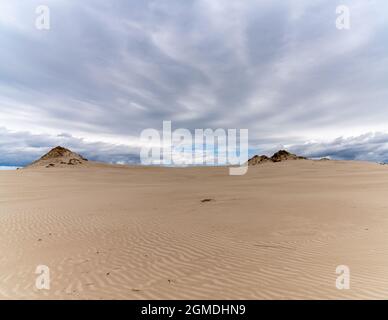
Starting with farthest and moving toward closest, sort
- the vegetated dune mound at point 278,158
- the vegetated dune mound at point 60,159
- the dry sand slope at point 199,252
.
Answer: the vegetated dune mound at point 278,158
the vegetated dune mound at point 60,159
the dry sand slope at point 199,252

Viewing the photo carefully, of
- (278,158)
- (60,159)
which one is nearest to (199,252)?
(60,159)

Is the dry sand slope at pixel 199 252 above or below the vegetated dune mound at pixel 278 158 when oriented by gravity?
below

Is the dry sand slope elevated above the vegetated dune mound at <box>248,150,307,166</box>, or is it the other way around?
the vegetated dune mound at <box>248,150,307,166</box>

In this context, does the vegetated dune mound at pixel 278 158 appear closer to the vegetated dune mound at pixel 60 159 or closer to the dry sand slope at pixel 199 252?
the vegetated dune mound at pixel 60 159

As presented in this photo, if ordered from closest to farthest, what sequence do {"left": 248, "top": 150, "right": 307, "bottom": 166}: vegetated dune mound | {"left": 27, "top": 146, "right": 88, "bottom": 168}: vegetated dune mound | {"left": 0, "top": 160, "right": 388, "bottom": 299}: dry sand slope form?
{"left": 0, "top": 160, "right": 388, "bottom": 299}: dry sand slope
{"left": 27, "top": 146, "right": 88, "bottom": 168}: vegetated dune mound
{"left": 248, "top": 150, "right": 307, "bottom": 166}: vegetated dune mound

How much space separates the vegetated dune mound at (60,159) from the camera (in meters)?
56.6

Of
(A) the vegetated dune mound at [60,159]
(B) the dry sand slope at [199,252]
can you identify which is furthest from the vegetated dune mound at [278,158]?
(B) the dry sand slope at [199,252]

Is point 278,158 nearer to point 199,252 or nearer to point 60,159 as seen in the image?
point 60,159

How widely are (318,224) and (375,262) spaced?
3929mm

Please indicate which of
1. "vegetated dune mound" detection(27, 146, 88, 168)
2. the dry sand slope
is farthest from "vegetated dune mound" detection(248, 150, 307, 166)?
the dry sand slope

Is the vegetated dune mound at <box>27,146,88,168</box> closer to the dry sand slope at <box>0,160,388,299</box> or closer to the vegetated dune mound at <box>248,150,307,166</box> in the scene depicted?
the vegetated dune mound at <box>248,150,307,166</box>

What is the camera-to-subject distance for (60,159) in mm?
60719

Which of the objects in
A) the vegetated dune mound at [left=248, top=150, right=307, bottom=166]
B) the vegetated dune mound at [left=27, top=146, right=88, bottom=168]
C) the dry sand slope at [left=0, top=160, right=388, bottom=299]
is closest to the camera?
the dry sand slope at [left=0, top=160, right=388, bottom=299]

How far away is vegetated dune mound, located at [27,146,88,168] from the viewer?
56.6 m
